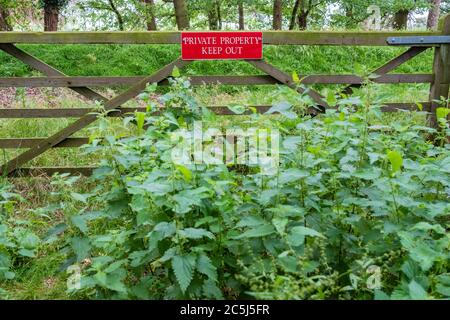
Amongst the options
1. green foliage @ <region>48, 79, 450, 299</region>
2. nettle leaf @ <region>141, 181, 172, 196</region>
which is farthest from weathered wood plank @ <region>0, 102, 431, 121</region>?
nettle leaf @ <region>141, 181, 172, 196</region>

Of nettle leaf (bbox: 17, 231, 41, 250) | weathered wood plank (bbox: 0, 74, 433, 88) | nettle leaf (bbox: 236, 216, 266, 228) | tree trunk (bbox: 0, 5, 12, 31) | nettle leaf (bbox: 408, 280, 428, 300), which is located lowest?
nettle leaf (bbox: 17, 231, 41, 250)

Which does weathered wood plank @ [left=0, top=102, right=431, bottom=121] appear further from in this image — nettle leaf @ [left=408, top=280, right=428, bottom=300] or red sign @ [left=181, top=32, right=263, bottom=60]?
nettle leaf @ [left=408, top=280, right=428, bottom=300]

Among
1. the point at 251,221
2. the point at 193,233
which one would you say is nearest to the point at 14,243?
the point at 193,233

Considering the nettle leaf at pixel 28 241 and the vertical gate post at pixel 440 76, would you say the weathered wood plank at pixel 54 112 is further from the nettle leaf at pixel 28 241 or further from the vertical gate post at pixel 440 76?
the nettle leaf at pixel 28 241

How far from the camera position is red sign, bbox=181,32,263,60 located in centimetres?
510

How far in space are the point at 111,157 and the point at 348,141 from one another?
1589 millimetres

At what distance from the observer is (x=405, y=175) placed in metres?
2.63

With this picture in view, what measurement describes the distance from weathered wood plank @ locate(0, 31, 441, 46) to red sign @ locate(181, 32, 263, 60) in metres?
0.12

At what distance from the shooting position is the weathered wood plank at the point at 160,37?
5141 mm

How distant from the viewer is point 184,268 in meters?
2.35

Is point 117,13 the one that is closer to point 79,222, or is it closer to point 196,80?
point 196,80

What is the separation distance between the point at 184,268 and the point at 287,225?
0.62 metres
